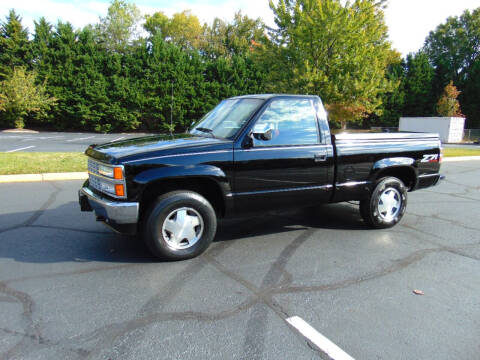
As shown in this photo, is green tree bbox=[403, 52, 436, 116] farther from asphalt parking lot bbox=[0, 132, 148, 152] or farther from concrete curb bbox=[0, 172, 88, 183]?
concrete curb bbox=[0, 172, 88, 183]

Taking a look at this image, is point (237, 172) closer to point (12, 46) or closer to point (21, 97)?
point (21, 97)

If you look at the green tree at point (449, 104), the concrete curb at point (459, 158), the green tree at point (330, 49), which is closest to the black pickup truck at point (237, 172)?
the concrete curb at point (459, 158)

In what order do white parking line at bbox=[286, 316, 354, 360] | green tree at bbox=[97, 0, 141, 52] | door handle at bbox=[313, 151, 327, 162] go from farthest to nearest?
green tree at bbox=[97, 0, 141, 52]
door handle at bbox=[313, 151, 327, 162]
white parking line at bbox=[286, 316, 354, 360]

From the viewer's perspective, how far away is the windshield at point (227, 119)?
429cm

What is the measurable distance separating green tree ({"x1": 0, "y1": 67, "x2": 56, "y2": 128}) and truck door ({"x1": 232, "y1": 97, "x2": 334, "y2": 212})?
27710 millimetres

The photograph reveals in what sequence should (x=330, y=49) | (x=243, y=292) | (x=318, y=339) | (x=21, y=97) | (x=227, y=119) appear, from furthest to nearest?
(x=21, y=97) → (x=330, y=49) → (x=227, y=119) → (x=243, y=292) → (x=318, y=339)

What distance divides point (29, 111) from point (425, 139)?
30.4m

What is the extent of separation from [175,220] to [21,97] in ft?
91.7

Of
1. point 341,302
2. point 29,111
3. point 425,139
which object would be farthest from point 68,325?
point 29,111

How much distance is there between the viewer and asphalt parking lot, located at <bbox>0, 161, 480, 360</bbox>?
248cm

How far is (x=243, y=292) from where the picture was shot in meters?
3.24

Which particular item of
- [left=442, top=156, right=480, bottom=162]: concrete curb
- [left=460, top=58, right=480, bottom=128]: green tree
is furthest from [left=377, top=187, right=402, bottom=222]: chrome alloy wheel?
[left=460, top=58, right=480, bottom=128]: green tree

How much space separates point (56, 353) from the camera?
235cm

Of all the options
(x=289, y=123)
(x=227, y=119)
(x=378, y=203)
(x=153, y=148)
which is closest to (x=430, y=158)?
(x=378, y=203)
